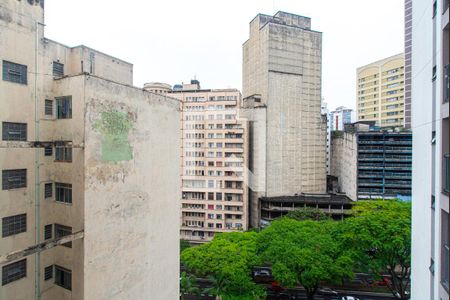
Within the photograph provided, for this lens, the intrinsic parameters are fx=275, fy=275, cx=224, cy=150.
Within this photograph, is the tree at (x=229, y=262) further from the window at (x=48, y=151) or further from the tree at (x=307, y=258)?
the window at (x=48, y=151)

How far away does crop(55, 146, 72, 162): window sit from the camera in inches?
347

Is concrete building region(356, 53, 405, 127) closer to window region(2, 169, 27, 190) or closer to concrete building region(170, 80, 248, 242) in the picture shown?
concrete building region(170, 80, 248, 242)

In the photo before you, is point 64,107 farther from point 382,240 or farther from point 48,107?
point 382,240

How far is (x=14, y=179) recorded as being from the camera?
27.0 ft

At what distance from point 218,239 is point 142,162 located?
12255mm

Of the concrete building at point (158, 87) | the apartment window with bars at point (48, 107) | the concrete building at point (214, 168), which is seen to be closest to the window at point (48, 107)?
the apartment window with bars at point (48, 107)

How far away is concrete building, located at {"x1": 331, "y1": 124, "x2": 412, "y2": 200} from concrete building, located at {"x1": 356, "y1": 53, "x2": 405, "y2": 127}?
19341 mm

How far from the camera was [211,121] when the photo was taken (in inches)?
1259

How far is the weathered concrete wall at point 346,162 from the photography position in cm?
3112

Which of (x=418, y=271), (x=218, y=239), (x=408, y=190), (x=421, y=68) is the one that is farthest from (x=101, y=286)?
(x=408, y=190)

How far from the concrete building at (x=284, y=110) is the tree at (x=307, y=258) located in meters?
13.7

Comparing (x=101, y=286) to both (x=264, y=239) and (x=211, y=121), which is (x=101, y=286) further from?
(x=211, y=121)

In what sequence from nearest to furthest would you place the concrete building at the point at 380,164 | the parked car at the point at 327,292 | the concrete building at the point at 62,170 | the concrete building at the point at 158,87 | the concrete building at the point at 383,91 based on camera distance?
1. the concrete building at the point at 62,170
2. the parked car at the point at 327,292
3. the concrete building at the point at 380,164
4. the concrete building at the point at 158,87
5. the concrete building at the point at 383,91

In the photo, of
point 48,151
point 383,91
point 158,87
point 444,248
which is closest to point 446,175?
point 444,248
